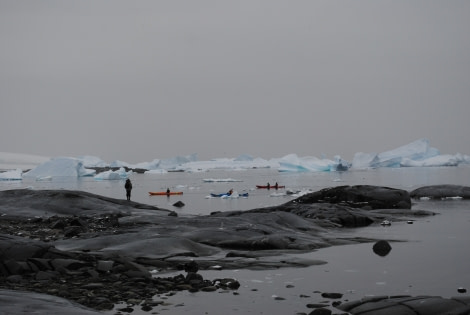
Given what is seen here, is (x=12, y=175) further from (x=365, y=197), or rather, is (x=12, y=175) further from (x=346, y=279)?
(x=346, y=279)

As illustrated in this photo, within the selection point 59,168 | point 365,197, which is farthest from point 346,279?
point 59,168

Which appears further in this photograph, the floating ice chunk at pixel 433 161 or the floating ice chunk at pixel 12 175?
the floating ice chunk at pixel 433 161

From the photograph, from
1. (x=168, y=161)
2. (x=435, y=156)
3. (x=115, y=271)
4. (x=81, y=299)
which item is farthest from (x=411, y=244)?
(x=168, y=161)

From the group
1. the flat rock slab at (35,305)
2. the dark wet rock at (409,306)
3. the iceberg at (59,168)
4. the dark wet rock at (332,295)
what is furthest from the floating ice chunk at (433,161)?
the flat rock slab at (35,305)

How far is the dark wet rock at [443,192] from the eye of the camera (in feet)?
120

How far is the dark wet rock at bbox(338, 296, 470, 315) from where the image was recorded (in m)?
7.84

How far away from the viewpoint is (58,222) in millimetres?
19672

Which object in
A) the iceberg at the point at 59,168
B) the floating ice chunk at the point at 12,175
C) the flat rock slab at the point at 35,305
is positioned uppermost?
the iceberg at the point at 59,168

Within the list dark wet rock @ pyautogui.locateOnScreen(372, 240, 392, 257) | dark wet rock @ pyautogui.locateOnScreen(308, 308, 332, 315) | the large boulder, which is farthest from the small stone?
the large boulder

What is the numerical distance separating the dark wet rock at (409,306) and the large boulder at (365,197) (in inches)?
816

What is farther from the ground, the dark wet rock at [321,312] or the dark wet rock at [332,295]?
the dark wet rock at [321,312]

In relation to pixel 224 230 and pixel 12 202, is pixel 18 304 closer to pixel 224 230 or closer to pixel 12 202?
pixel 224 230

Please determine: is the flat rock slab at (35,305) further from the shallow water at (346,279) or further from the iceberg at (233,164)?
the iceberg at (233,164)

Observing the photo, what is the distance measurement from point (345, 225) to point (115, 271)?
13231mm
